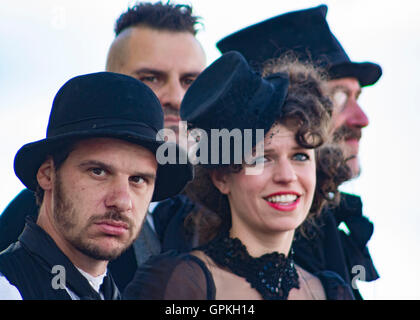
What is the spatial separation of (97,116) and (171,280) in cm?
86

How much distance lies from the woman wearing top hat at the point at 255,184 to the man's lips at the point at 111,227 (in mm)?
283

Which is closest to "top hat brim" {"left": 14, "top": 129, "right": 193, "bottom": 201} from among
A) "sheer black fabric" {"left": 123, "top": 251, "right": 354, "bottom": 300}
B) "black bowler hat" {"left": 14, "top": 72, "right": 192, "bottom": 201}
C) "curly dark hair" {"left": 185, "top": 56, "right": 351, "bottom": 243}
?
"black bowler hat" {"left": 14, "top": 72, "right": 192, "bottom": 201}

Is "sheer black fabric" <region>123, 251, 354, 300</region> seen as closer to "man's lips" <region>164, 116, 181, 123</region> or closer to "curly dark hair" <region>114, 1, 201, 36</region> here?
"man's lips" <region>164, 116, 181, 123</region>

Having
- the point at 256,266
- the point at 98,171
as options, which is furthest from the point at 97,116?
the point at 256,266

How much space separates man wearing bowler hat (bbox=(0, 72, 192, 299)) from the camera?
3.06 metres

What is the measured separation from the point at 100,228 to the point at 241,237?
0.79m

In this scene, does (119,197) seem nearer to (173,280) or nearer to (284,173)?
(173,280)

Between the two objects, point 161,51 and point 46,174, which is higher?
point 161,51

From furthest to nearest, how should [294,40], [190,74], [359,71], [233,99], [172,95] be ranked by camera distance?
1. [359,71]
2. [190,74]
3. [172,95]
4. [294,40]
5. [233,99]

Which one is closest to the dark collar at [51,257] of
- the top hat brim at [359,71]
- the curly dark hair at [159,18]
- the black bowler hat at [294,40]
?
the black bowler hat at [294,40]

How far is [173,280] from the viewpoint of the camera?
3.19 m

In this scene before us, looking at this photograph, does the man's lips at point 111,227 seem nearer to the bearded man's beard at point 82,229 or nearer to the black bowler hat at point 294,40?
the bearded man's beard at point 82,229
